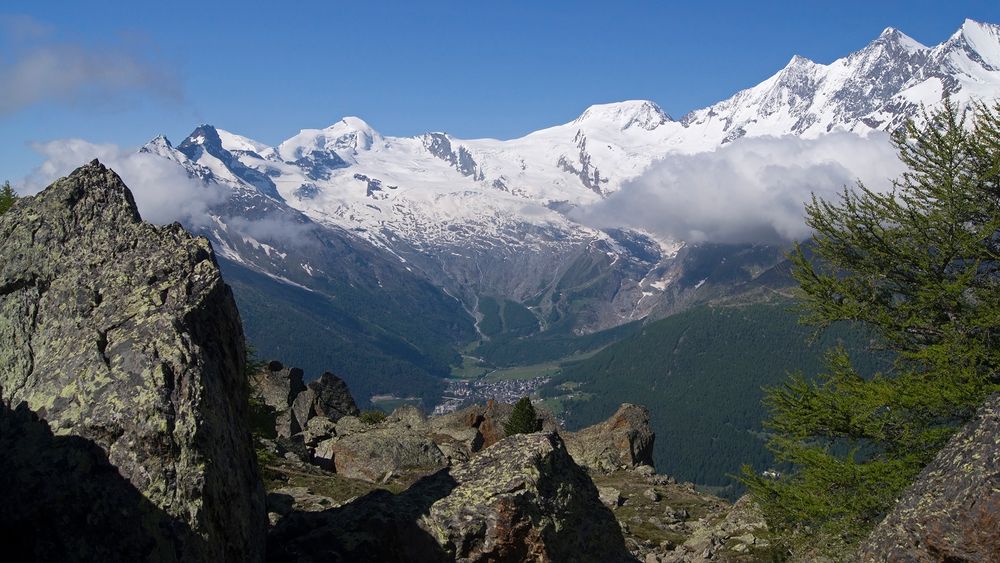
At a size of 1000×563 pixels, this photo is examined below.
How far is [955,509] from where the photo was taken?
13656 mm

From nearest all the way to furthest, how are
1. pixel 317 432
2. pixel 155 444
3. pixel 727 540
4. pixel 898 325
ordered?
1. pixel 155 444
2. pixel 898 325
3. pixel 727 540
4. pixel 317 432

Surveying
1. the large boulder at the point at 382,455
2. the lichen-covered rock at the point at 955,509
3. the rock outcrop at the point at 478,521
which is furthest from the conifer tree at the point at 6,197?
the lichen-covered rock at the point at 955,509

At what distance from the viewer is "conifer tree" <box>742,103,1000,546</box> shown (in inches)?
858

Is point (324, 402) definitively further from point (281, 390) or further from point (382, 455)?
point (382, 455)

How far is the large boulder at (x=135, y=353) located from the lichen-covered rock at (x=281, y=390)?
43239 millimetres

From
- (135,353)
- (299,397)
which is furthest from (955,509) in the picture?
(299,397)

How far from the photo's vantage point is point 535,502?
52.0ft

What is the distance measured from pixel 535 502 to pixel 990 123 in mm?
20073

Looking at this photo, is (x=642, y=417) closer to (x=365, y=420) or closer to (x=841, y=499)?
(x=365, y=420)

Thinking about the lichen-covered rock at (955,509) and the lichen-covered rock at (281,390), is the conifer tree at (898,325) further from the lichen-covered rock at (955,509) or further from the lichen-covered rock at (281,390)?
the lichen-covered rock at (281,390)

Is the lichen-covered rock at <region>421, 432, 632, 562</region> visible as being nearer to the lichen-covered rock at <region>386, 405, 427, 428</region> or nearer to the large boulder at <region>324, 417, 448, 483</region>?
the large boulder at <region>324, 417, 448, 483</region>

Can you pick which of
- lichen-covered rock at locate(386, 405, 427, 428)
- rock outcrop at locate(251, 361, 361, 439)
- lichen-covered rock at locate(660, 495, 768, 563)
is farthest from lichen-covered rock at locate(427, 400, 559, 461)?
lichen-covered rock at locate(660, 495, 768, 563)

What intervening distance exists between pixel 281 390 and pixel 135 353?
5624cm

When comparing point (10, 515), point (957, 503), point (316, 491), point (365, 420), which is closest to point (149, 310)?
point (10, 515)
